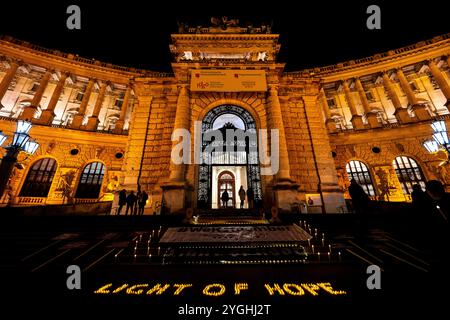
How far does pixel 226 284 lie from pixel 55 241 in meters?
6.04

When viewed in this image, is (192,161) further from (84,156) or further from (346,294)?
(84,156)

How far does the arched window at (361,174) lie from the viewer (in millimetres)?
19672

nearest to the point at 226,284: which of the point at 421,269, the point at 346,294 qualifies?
the point at 346,294

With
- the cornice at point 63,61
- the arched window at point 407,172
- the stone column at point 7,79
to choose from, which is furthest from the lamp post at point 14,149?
the arched window at point 407,172

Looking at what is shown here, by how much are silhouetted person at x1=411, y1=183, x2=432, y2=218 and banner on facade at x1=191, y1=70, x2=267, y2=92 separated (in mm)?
10737

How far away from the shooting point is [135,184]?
465 inches

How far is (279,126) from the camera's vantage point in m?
12.8

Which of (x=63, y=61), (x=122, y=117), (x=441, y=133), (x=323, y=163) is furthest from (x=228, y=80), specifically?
(x=63, y=61)

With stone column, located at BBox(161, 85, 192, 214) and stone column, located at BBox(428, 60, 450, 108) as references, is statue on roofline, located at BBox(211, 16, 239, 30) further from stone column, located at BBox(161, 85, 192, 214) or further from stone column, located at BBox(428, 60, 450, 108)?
stone column, located at BBox(428, 60, 450, 108)

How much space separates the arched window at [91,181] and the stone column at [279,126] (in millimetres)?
19339

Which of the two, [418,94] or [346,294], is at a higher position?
[418,94]

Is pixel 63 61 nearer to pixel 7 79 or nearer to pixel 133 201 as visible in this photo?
pixel 7 79

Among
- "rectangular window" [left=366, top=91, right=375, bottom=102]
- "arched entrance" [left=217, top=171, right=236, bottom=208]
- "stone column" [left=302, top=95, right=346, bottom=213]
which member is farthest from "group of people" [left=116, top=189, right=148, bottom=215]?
"rectangular window" [left=366, top=91, right=375, bottom=102]

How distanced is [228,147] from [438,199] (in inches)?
429
